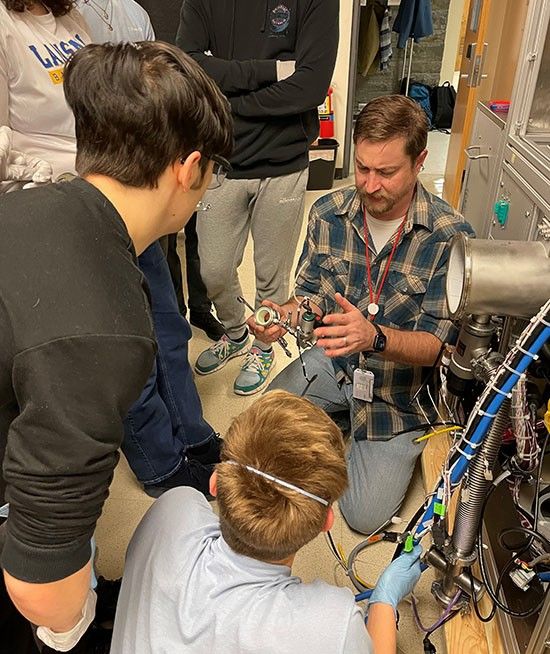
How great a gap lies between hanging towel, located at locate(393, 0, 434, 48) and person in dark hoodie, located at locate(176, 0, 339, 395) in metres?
3.95

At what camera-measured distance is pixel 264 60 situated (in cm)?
197

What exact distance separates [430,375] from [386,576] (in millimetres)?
739

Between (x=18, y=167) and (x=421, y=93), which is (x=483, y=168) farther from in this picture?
(x=421, y=93)

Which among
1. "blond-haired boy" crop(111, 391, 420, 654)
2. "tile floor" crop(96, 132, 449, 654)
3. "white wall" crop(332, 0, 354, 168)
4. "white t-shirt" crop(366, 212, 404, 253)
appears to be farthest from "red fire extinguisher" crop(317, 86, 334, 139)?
"blond-haired boy" crop(111, 391, 420, 654)

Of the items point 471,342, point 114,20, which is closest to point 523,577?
point 471,342

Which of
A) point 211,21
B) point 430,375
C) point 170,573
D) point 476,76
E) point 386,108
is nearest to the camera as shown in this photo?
point 170,573

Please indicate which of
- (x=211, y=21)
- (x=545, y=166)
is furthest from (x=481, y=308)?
(x=211, y=21)

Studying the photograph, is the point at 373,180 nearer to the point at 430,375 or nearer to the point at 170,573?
the point at 430,375

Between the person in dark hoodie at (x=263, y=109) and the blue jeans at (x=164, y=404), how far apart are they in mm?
512

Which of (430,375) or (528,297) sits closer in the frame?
(528,297)

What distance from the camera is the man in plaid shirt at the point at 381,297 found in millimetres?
1573

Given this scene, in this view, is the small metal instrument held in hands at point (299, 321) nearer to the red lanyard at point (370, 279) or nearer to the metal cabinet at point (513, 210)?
the red lanyard at point (370, 279)

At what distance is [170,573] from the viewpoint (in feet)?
3.10

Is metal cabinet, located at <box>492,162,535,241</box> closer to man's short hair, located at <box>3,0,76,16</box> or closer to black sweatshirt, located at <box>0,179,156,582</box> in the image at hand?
black sweatshirt, located at <box>0,179,156,582</box>
